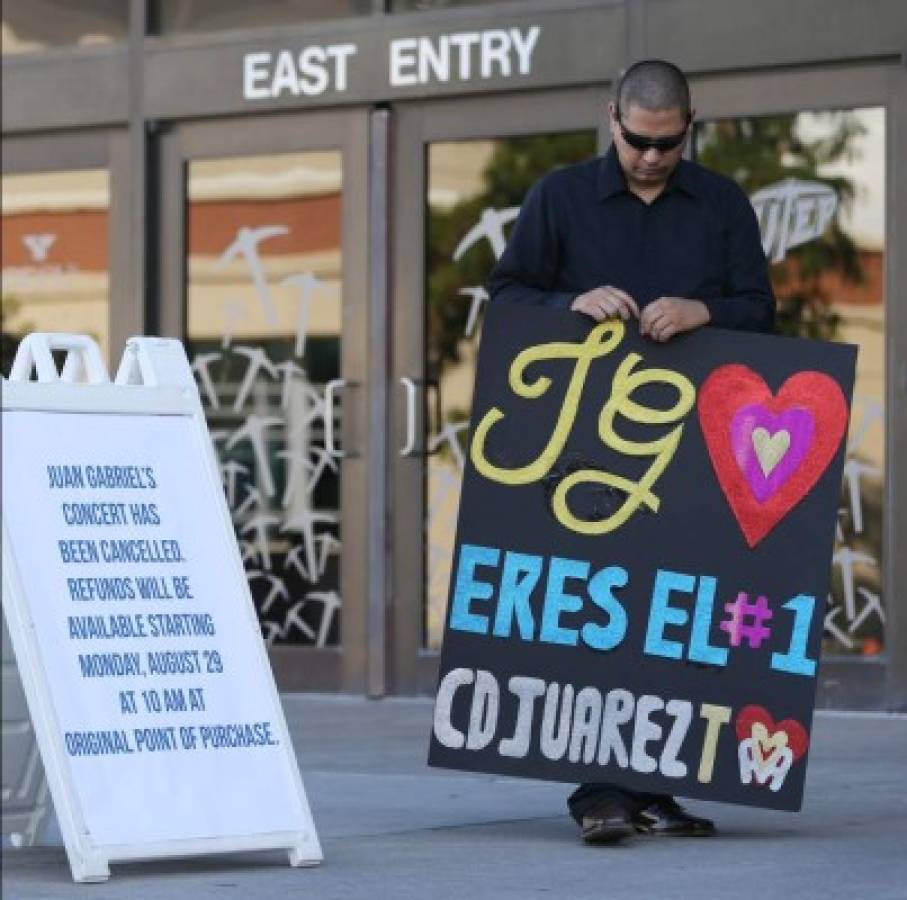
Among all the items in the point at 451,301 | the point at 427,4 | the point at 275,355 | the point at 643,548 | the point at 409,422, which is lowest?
the point at 643,548

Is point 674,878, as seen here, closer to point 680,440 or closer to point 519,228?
point 680,440

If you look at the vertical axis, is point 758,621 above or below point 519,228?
below

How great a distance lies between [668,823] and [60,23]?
6530 mm

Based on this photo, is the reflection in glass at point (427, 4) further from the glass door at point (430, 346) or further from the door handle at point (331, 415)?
the door handle at point (331, 415)

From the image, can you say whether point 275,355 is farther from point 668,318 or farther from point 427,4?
point 668,318

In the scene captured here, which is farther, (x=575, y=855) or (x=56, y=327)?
(x=56, y=327)

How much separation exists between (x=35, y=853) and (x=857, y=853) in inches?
70.4

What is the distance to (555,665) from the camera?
638cm

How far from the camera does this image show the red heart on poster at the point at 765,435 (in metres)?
6.40

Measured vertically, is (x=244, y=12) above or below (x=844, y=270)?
above

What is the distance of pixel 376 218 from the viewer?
11062mm

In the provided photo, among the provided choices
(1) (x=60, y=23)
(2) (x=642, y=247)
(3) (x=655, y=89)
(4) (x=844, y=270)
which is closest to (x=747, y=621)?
(2) (x=642, y=247)

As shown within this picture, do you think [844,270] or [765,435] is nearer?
[765,435]

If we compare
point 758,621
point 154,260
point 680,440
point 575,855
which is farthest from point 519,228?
point 154,260
